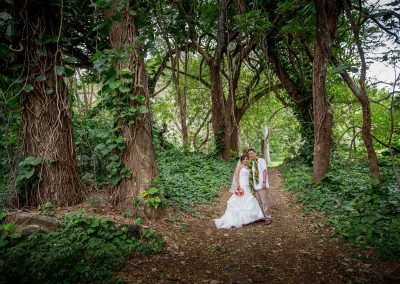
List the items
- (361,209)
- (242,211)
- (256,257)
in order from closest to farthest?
(256,257), (361,209), (242,211)

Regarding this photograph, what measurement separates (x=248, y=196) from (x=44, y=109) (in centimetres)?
410

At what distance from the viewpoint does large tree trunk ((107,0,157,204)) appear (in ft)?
14.6

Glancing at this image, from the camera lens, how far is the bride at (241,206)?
5422mm

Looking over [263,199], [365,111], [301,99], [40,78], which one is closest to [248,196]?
[263,199]

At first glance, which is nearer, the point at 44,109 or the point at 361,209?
the point at 44,109

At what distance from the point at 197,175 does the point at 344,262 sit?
5.73m

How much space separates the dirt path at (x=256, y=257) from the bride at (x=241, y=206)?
168mm

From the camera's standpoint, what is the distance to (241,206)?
18.9 feet

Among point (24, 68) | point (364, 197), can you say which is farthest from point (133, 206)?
point (364, 197)

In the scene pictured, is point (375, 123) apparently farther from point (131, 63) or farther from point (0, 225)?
point (0, 225)

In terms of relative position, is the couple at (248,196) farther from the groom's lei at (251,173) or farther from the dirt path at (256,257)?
the dirt path at (256,257)

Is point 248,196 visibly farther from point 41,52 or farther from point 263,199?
point 41,52

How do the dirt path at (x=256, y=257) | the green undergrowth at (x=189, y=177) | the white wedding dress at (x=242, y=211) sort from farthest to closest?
the green undergrowth at (x=189, y=177) < the white wedding dress at (x=242, y=211) < the dirt path at (x=256, y=257)

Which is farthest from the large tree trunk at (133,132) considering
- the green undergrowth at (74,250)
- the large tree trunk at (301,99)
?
the large tree trunk at (301,99)
